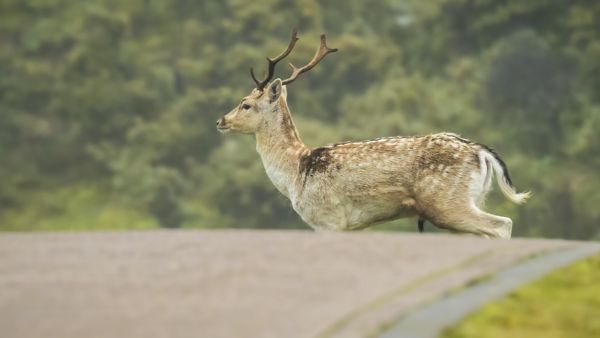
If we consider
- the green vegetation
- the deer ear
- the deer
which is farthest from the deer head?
the green vegetation

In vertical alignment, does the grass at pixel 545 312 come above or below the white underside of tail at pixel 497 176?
below

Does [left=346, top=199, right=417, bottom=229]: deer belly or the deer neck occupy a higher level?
the deer neck

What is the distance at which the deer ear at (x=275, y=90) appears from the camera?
39.0 feet

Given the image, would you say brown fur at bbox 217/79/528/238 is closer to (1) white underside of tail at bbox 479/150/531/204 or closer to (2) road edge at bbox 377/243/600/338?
(1) white underside of tail at bbox 479/150/531/204

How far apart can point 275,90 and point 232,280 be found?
204 inches

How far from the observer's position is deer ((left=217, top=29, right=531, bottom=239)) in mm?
10344

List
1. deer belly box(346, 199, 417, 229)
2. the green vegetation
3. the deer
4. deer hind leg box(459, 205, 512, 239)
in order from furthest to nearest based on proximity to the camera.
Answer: the green vegetation → deer belly box(346, 199, 417, 229) → the deer → deer hind leg box(459, 205, 512, 239)

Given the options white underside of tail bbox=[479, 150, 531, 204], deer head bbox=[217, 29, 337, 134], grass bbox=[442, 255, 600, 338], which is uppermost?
deer head bbox=[217, 29, 337, 134]

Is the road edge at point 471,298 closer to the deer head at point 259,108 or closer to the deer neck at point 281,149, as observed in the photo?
the deer neck at point 281,149

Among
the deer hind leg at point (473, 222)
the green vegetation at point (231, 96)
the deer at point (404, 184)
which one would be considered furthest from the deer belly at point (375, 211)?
the green vegetation at point (231, 96)

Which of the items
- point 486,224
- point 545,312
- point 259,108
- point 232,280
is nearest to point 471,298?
point 545,312

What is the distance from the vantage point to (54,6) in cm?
5294

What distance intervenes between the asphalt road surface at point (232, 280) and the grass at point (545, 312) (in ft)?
0.84

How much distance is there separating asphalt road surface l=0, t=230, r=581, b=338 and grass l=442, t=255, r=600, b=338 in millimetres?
255
